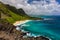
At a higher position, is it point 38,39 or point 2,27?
point 2,27

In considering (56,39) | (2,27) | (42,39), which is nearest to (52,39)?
(56,39)

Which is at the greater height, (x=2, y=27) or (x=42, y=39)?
(x=2, y=27)

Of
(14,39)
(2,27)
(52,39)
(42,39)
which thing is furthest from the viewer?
(52,39)

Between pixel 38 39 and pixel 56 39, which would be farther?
pixel 56 39

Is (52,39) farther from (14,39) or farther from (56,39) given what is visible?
(14,39)

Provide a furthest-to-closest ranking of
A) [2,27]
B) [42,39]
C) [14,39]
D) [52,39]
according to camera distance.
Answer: [52,39] < [2,27] < [42,39] < [14,39]

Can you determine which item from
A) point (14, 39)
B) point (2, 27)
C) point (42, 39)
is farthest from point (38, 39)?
point (2, 27)

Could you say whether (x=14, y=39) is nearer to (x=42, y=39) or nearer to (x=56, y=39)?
(x=42, y=39)
